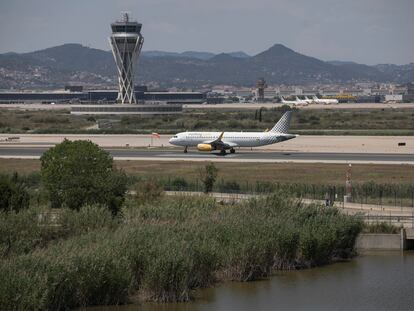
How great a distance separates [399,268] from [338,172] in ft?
143

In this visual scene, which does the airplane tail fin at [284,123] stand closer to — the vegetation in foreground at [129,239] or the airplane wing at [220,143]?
the airplane wing at [220,143]

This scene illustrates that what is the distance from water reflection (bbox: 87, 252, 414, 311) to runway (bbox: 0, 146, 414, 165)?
55.9 meters

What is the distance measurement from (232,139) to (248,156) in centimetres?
654

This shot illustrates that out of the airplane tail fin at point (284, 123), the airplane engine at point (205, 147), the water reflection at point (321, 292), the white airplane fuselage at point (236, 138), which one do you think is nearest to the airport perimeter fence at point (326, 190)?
the water reflection at point (321, 292)

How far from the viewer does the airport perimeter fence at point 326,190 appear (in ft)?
296

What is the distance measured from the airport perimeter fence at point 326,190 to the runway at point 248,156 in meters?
28.6

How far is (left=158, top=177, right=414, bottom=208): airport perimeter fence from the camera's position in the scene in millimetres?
90188

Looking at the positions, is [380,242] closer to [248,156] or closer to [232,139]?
[248,156]

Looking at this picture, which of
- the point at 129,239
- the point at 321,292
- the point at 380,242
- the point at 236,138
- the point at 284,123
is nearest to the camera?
the point at 129,239

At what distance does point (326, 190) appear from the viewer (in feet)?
306

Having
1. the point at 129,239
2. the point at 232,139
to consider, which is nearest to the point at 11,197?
the point at 129,239

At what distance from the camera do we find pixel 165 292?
5822 centimetres

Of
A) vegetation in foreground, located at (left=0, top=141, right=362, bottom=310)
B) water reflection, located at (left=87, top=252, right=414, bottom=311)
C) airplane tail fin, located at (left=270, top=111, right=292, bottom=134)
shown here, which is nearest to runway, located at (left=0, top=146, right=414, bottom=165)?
airplane tail fin, located at (left=270, top=111, right=292, bottom=134)

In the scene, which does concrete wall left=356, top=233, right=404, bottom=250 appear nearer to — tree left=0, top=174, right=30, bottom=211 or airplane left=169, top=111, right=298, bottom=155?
tree left=0, top=174, right=30, bottom=211
